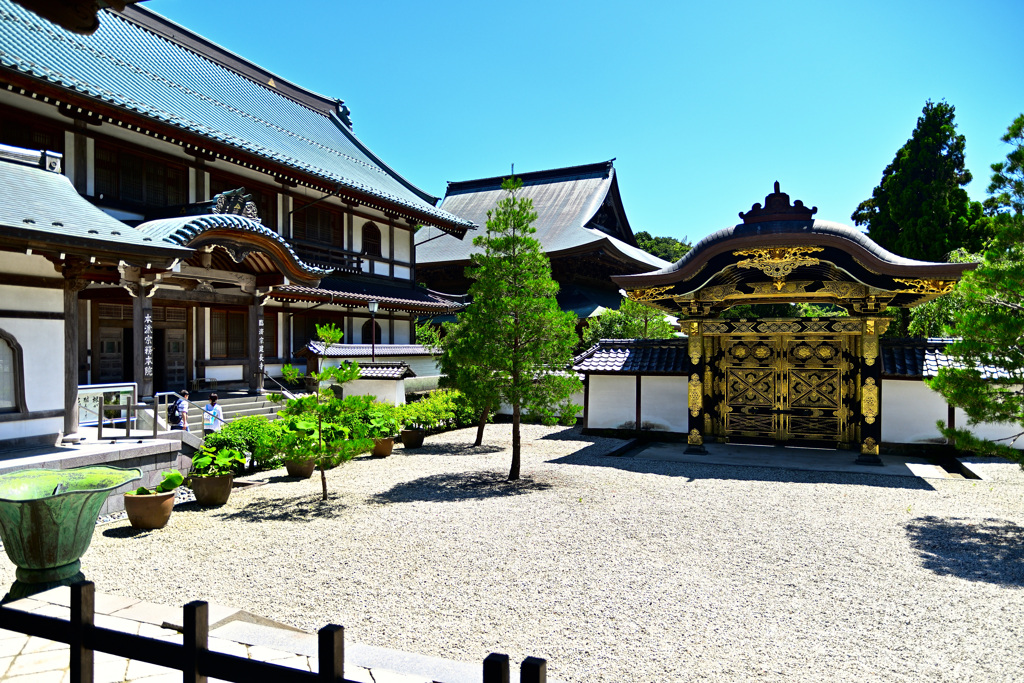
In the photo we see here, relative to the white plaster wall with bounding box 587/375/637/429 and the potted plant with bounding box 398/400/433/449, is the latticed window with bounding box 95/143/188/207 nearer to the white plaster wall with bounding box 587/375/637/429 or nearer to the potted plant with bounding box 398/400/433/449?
the potted plant with bounding box 398/400/433/449

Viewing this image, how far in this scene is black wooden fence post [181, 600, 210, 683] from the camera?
2.19m

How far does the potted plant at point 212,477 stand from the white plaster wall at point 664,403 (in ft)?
30.7

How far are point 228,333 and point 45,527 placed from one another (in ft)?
46.7

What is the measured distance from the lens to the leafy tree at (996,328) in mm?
7160

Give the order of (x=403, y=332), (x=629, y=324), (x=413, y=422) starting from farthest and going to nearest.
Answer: (x=403, y=332), (x=629, y=324), (x=413, y=422)

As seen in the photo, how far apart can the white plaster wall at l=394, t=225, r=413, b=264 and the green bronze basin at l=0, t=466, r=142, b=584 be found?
1982 cm

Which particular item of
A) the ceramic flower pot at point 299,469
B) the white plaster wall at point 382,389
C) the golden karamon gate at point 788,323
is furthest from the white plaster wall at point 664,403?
the ceramic flower pot at point 299,469

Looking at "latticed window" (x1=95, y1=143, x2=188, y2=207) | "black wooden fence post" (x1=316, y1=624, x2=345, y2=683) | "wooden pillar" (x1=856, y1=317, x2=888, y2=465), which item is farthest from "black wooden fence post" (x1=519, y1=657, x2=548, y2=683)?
"latticed window" (x1=95, y1=143, x2=188, y2=207)

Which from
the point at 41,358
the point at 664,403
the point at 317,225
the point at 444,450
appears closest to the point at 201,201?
the point at 317,225

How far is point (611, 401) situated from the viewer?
15.5 meters

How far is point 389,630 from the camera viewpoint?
15.3 feet

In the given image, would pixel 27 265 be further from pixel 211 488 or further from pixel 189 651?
pixel 189 651

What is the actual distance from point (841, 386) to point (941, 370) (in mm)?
5766

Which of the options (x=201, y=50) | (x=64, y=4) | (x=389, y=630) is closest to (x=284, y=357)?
(x=201, y=50)
